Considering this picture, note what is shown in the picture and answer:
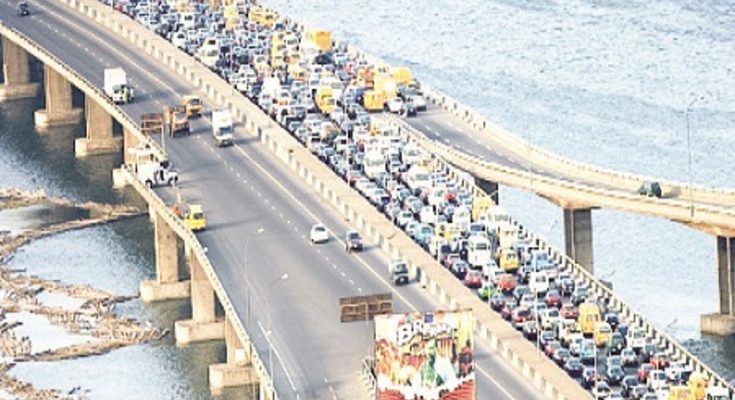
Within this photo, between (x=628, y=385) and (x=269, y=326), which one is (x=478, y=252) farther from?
(x=628, y=385)

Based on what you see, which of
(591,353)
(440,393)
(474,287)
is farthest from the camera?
(474,287)

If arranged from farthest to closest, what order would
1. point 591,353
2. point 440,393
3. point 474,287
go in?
point 474,287
point 591,353
point 440,393

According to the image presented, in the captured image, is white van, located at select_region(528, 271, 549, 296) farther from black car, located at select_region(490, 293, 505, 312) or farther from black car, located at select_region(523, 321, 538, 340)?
black car, located at select_region(523, 321, 538, 340)

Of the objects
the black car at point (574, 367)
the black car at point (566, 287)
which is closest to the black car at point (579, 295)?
the black car at point (566, 287)

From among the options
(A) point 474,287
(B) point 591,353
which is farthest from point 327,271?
(B) point 591,353

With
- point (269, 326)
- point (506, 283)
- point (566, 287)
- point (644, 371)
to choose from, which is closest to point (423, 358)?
point (644, 371)

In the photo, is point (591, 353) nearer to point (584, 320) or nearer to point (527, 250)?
point (584, 320)

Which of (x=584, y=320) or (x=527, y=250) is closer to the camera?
(x=584, y=320)
